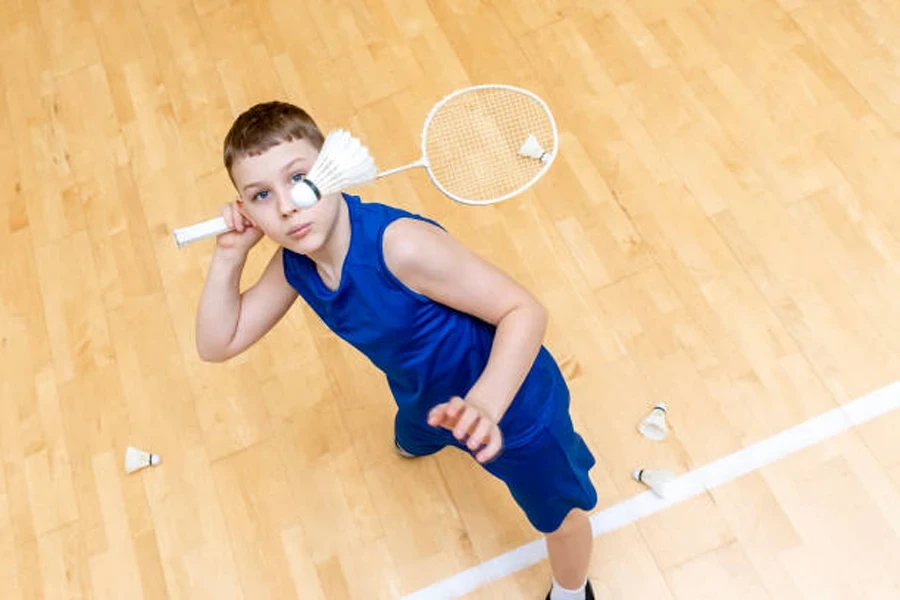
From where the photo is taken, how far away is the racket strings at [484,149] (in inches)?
96.0

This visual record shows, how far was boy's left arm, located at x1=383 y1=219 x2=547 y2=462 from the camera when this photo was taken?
1.56 m

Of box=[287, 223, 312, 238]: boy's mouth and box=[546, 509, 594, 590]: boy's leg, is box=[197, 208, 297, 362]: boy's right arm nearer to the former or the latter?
box=[287, 223, 312, 238]: boy's mouth

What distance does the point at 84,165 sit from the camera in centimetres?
330

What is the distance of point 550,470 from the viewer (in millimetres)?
1869

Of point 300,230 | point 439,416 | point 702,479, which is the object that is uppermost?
point 300,230

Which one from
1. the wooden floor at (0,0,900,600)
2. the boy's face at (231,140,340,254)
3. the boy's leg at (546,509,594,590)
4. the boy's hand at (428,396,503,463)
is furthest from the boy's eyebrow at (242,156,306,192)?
the wooden floor at (0,0,900,600)

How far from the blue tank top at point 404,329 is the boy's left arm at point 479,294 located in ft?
0.10

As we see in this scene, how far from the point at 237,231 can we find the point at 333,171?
0.29 m

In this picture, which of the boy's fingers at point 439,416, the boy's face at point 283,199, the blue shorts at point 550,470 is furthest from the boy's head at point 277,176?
the blue shorts at point 550,470

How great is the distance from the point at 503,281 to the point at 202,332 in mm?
635

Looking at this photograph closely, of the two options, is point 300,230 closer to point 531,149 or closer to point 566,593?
point 531,149

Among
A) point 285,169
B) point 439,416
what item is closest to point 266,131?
point 285,169

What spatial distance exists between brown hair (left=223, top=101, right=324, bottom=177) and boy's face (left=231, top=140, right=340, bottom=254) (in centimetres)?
1

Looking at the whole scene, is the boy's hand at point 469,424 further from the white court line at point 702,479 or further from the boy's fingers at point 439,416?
the white court line at point 702,479
